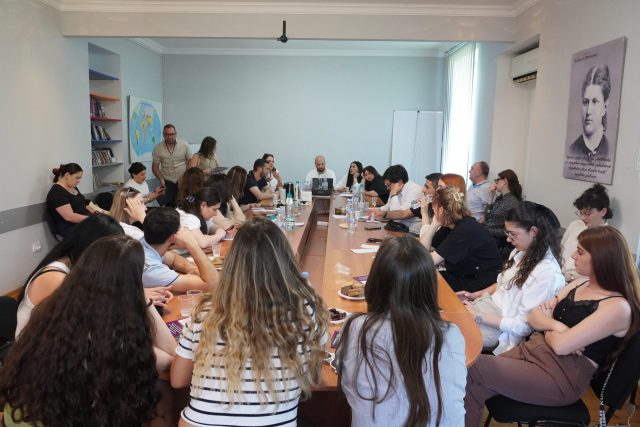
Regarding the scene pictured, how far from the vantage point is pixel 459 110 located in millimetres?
8133

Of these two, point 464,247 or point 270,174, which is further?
point 270,174

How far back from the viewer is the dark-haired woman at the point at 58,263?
1905 millimetres

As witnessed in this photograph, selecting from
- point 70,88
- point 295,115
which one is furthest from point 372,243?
point 295,115

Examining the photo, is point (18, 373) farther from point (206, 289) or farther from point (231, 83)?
point (231, 83)

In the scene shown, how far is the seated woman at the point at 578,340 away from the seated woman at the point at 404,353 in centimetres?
62

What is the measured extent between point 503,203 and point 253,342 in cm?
420

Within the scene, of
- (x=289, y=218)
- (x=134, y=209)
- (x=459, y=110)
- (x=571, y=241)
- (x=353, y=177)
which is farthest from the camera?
(x=353, y=177)

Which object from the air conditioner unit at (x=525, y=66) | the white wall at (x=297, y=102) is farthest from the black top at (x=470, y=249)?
the white wall at (x=297, y=102)

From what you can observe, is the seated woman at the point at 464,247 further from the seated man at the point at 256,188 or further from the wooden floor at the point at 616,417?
the seated man at the point at 256,188

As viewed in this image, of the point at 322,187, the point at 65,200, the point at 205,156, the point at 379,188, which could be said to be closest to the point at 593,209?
the point at 379,188

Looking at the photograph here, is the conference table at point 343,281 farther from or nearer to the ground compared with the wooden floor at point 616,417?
farther from the ground

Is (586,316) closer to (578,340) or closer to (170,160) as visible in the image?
(578,340)

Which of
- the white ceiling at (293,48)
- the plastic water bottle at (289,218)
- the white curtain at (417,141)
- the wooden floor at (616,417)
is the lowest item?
the wooden floor at (616,417)

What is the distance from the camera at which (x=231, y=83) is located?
30.6 ft
